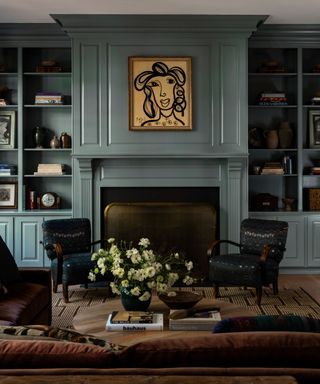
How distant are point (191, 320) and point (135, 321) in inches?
12.6

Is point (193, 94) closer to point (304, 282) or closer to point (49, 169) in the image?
point (49, 169)

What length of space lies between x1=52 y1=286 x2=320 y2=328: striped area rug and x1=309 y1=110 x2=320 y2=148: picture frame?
5.89 ft

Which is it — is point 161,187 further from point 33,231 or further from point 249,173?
point 33,231

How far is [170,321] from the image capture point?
3107 millimetres

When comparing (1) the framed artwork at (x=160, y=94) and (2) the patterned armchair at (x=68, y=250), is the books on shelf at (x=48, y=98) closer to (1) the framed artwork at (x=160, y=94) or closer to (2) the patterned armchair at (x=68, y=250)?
(1) the framed artwork at (x=160, y=94)

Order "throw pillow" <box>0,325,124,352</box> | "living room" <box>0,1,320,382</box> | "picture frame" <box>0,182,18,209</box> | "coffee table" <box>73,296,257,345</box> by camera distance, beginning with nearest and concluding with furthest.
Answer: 1. "throw pillow" <box>0,325,124,352</box>
2. "coffee table" <box>73,296,257,345</box>
3. "living room" <box>0,1,320,382</box>
4. "picture frame" <box>0,182,18,209</box>

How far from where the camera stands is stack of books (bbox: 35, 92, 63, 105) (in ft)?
20.3

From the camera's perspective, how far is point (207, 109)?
5.86 m

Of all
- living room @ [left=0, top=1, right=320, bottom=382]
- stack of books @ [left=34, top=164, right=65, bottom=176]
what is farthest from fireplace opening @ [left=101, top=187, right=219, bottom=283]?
stack of books @ [left=34, top=164, right=65, bottom=176]

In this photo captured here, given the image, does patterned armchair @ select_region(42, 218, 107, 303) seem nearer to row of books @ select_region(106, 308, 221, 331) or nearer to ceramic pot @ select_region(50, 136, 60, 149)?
ceramic pot @ select_region(50, 136, 60, 149)
